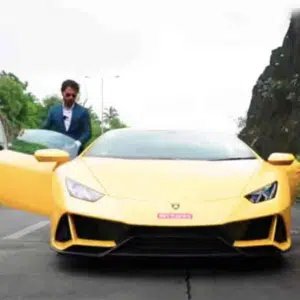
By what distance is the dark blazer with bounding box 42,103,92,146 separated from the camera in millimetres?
7672

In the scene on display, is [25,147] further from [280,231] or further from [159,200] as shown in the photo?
[280,231]

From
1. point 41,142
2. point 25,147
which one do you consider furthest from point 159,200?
point 41,142

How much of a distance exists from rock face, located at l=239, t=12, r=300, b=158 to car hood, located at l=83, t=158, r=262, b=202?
3685 centimetres

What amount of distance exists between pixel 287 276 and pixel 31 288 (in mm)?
1759

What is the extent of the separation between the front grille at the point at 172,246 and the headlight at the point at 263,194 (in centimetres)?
42

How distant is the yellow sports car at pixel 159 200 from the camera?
16.2 feet

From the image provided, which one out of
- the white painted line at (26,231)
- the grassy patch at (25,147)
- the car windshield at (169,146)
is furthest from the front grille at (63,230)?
the white painted line at (26,231)

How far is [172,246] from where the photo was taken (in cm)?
497

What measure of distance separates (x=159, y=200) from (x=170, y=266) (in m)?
0.59

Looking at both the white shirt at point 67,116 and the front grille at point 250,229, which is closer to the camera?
the front grille at point 250,229

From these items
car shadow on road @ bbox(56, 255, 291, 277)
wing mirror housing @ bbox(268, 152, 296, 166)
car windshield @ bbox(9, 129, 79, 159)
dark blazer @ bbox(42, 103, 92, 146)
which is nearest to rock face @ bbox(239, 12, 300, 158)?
dark blazer @ bbox(42, 103, 92, 146)

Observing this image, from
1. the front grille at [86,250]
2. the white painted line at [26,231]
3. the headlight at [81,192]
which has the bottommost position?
the white painted line at [26,231]

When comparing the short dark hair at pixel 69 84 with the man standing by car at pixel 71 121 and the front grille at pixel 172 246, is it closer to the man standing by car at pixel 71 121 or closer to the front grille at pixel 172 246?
the man standing by car at pixel 71 121

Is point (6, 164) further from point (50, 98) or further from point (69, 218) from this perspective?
point (50, 98)
